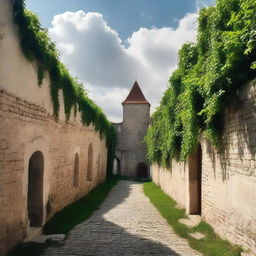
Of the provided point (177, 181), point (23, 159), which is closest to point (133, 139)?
point (177, 181)

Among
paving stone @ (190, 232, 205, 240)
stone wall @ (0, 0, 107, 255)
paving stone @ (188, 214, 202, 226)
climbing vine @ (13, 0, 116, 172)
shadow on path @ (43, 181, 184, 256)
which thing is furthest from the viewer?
paving stone @ (188, 214, 202, 226)

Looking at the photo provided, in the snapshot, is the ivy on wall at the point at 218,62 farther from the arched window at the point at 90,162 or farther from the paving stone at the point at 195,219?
the arched window at the point at 90,162

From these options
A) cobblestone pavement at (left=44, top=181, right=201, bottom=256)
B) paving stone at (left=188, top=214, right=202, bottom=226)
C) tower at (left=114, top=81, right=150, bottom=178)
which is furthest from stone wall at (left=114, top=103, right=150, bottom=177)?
paving stone at (left=188, top=214, right=202, bottom=226)

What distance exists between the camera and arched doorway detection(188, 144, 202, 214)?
30.3ft

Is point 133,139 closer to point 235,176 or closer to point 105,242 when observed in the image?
point 105,242

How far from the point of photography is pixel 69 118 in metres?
10.3

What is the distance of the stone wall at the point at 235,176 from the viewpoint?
16.5 feet

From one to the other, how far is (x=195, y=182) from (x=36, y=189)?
5.12 meters

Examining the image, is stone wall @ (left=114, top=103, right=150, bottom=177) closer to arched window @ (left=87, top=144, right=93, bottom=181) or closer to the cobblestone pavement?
arched window @ (left=87, top=144, right=93, bottom=181)

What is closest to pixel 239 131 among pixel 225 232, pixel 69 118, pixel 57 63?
pixel 225 232

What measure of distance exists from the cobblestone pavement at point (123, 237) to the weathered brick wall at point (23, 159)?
1.00 m

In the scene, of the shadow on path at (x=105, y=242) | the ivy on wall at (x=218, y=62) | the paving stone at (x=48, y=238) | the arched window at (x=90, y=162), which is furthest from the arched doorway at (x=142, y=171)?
the paving stone at (x=48, y=238)

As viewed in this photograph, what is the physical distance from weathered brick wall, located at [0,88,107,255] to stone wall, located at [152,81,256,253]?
446 centimetres

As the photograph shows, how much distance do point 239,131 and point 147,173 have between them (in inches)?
1047
